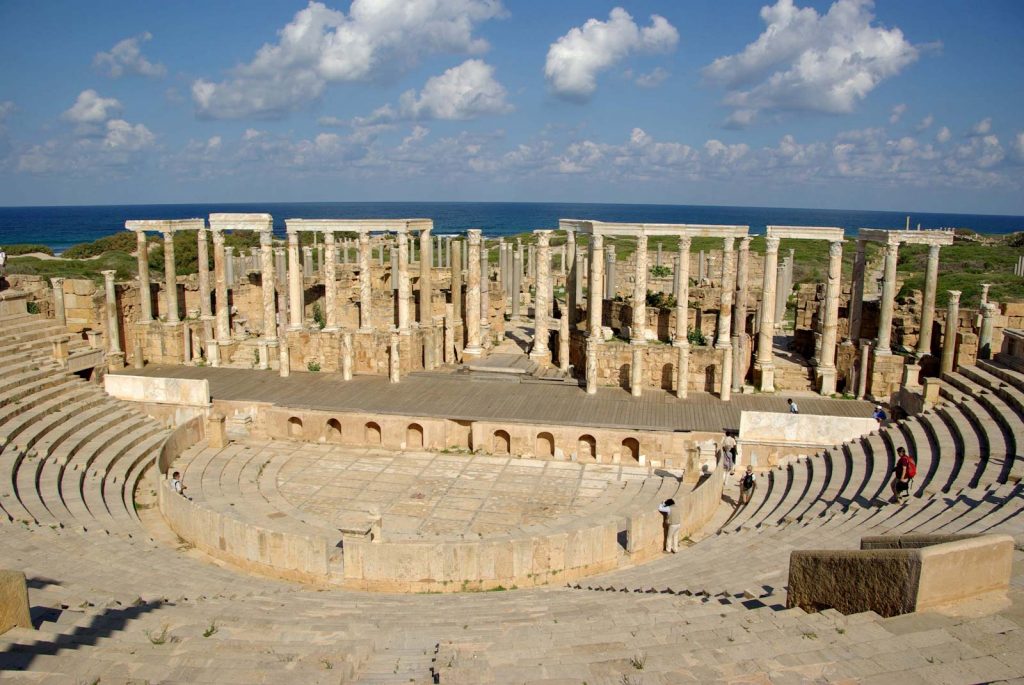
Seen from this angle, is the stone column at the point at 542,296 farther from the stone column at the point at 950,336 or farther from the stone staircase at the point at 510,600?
the stone column at the point at 950,336

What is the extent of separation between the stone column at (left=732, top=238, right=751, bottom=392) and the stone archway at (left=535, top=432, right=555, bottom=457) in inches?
266

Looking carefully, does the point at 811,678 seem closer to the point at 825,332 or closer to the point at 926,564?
the point at 926,564

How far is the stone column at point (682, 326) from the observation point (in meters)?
23.8

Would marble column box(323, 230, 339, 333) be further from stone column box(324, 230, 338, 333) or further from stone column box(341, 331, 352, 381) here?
stone column box(341, 331, 352, 381)

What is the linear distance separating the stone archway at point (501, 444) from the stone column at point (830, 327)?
1023 cm

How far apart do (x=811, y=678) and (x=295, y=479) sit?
50.4ft

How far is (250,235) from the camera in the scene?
88312 millimetres

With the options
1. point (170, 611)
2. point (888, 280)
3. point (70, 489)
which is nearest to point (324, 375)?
point (70, 489)

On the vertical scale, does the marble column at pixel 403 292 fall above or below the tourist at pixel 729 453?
above

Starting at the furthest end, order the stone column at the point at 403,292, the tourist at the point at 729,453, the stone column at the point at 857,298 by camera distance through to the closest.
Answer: the stone column at the point at 403,292 → the stone column at the point at 857,298 → the tourist at the point at 729,453

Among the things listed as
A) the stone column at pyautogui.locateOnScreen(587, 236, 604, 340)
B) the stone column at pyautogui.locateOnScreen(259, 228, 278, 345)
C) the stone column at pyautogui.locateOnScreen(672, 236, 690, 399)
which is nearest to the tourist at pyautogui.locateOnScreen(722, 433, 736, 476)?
the stone column at pyautogui.locateOnScreen(672, 236, 690, 399)

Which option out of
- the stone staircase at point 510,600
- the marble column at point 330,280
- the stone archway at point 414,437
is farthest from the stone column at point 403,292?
the stone staircase at point 510,600

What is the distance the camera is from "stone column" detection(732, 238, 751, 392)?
81.0 feet

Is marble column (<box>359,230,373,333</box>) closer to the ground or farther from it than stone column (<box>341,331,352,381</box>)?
farther from it
